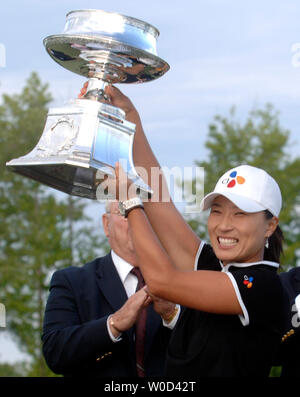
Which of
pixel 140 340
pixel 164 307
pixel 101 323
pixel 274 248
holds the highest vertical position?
pixel 274 248

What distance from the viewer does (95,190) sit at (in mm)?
4387

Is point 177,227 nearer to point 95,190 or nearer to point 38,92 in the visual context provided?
point 95,190

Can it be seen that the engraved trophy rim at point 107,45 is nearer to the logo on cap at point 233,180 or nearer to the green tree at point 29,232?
the logo on cap at point 233,180

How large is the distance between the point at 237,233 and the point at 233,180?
0.27 meters

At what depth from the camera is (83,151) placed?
4.10 m

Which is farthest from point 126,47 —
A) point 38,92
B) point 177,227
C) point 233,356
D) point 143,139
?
point 38,92

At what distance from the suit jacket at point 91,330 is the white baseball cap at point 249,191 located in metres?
1.24

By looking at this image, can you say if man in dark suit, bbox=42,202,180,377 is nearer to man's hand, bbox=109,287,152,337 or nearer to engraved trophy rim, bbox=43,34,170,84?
man's hand, bbox=109,287,152,337

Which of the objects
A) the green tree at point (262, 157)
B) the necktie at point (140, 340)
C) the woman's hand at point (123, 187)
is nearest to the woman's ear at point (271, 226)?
the woman's hand at point (123, 187)

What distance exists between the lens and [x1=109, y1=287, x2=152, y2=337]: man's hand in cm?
475

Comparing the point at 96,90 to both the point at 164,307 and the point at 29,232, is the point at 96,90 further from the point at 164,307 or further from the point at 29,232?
the point at 29,232

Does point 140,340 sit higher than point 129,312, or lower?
lower

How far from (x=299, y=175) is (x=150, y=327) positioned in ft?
64.3

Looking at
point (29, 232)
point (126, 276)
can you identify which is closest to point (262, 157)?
point (29, 232)
